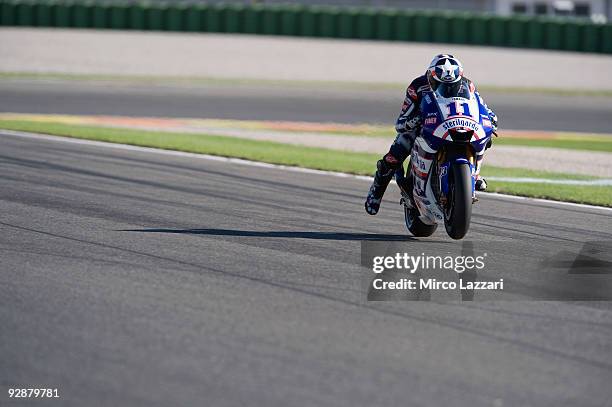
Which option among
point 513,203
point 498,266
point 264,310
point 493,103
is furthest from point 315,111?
point 264,310

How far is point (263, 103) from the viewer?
24797mm

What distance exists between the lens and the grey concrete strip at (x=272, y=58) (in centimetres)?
3234

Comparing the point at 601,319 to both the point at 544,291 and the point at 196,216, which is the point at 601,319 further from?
the point at 196,216

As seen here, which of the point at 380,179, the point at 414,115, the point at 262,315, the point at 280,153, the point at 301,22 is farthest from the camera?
the point at 301,22

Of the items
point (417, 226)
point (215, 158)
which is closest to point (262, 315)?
point (417, 226)

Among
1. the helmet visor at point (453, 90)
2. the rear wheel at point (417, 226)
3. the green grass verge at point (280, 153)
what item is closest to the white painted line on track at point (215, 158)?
the green grass verge at point (280, 153)

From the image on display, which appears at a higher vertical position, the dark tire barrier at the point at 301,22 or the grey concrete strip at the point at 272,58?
the dark tire barrier at the point at 301,22

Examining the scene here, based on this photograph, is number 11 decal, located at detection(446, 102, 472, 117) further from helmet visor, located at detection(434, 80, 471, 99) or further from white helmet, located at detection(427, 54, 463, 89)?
white helmet, located at detection(427, 54, 463, 89)

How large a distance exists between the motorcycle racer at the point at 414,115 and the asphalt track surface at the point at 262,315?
1.44ft

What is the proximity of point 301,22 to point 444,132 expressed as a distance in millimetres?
30199

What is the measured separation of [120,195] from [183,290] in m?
4.34

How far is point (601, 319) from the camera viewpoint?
265 inches

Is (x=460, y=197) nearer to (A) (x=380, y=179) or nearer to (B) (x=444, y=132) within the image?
(B) (x=444, y=132)

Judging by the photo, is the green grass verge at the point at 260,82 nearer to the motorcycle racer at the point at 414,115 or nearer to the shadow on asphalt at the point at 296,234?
the motorcycle racer at the point at 414,115
